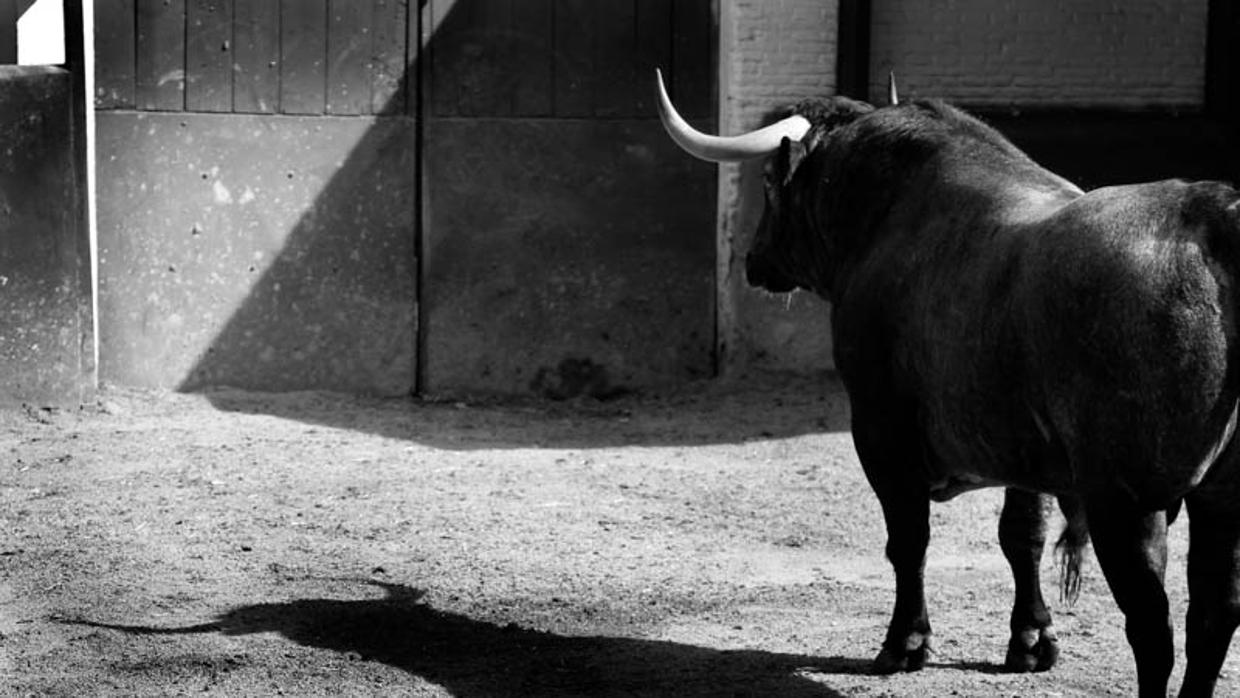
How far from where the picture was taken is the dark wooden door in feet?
34.8

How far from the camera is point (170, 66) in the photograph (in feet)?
33.6

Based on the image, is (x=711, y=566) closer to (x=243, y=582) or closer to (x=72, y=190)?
(x=243, y=582)

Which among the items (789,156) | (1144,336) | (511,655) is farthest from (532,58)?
(1144,336)

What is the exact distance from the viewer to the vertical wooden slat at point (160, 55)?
10195 mm

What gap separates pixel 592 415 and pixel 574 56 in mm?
1968

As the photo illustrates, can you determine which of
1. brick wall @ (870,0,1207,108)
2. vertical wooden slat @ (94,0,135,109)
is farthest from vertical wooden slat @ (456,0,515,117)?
brick wall @ (870,0,1207,108)

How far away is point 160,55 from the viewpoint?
403 inches

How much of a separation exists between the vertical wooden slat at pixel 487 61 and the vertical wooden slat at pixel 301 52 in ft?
2.44

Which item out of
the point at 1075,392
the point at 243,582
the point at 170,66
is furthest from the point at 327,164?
the point at 1075,392

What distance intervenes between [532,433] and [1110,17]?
426 centimetres

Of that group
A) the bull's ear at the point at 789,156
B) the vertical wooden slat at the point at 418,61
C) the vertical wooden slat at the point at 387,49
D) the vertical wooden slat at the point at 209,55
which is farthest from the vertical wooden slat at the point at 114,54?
the bull's ear at the point at 789,156

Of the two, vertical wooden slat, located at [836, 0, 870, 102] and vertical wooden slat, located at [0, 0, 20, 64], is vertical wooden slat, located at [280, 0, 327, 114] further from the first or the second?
vertical wooden slat, located at [836, 0, 870, 102]

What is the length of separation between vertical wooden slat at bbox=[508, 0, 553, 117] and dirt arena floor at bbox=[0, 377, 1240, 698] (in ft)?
5.42

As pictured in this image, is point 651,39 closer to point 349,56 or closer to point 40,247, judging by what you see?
point 349,56
